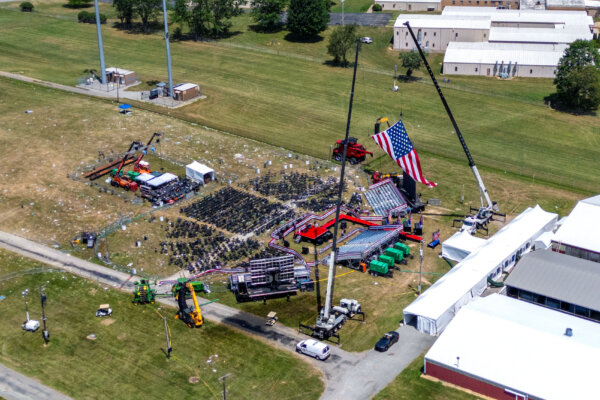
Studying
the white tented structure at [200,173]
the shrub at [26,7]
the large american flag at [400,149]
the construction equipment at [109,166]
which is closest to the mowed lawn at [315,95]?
the shrub at [26,7]

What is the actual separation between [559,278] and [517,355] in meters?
12.5

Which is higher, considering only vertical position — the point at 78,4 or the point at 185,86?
the point at 78,4

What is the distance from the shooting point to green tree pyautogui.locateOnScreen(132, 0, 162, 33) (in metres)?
149

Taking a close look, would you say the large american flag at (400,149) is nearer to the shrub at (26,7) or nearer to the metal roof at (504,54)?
the metal roof at (504,54)

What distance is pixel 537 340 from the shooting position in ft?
184

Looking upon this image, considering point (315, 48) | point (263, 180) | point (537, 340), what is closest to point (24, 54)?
point (315, 48)

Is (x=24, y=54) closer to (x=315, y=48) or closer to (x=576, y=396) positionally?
(x=315, y=48)

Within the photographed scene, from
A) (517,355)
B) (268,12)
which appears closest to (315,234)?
(517,355)

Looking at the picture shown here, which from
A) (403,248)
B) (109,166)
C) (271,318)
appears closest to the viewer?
(271,318)

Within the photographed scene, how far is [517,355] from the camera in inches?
2163

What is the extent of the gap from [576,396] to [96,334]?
1457 inches

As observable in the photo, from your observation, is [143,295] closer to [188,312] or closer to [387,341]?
[188,312]

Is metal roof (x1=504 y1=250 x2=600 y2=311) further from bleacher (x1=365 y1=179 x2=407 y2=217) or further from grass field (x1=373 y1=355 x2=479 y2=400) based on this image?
bleacher (x1=365 y1=179 x2=407 y2=217)

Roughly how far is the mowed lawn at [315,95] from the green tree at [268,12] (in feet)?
11.4
